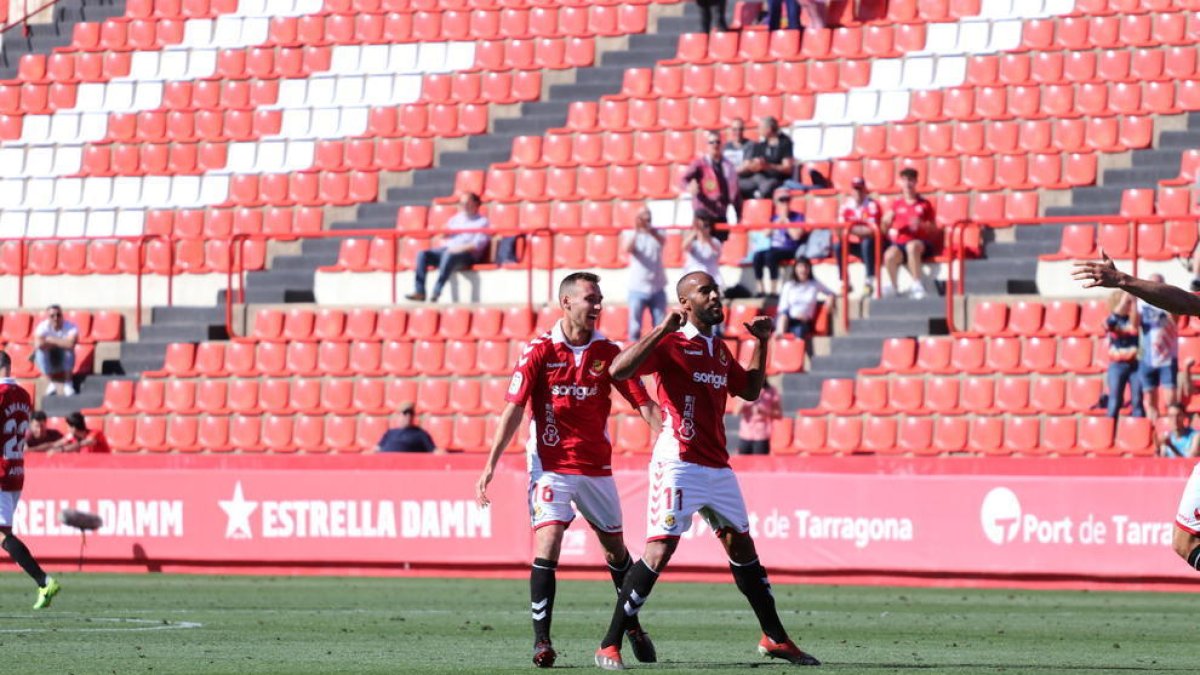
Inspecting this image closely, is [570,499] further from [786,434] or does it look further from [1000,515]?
[786,434]

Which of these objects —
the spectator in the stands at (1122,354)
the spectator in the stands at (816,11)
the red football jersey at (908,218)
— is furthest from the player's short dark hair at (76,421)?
the spectator in the stands at (1122,354)

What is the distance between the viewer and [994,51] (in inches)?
1098

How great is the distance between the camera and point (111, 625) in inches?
603

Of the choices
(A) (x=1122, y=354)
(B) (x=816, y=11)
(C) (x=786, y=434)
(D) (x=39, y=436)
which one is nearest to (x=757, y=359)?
(A) (x=1122, y=354)

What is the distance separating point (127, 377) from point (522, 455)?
7.65 metres

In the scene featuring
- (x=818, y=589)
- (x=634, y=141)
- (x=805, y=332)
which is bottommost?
(x=818, y=589)

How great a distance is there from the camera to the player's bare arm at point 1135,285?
9.68m

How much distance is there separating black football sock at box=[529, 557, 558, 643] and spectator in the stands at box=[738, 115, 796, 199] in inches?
585

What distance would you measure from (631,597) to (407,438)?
489 inches

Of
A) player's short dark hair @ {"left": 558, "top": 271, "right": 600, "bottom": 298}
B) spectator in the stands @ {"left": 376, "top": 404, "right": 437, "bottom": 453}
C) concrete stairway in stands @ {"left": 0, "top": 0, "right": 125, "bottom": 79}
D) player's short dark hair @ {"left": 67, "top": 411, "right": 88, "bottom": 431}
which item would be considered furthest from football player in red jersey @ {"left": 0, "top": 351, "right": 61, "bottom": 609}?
concrete stairway in stands @ {"left": 0, "top": 0, "right": 125, "bottom": 79}

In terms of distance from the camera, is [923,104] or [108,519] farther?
[923,104]

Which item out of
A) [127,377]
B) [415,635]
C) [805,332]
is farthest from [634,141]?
[415,635]

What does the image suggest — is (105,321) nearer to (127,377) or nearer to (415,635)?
(127,377)

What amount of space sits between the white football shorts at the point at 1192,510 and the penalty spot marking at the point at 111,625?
22.9 ft
